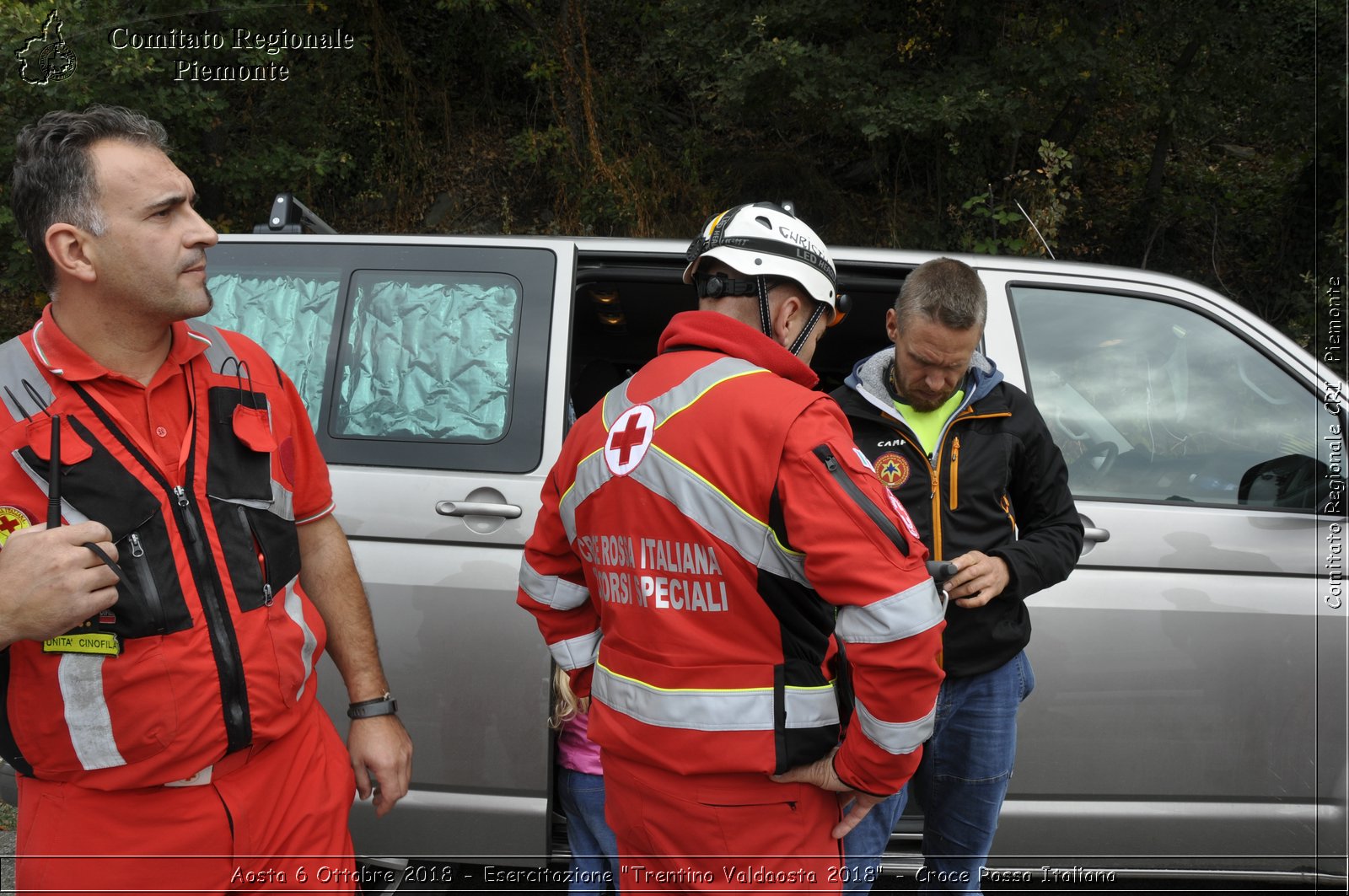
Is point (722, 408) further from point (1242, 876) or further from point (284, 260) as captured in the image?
point (1242, 876)

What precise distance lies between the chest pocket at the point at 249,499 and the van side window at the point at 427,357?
1119 millimetres

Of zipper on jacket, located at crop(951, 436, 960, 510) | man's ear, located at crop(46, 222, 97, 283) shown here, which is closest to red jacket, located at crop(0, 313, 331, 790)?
man's ear, located at crop(46, 222, 97, 283)

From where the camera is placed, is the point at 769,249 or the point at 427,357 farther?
the point at 427,357

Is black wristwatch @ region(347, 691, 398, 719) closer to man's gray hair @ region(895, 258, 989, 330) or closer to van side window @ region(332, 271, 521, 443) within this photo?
van side window @ region(332, 271, 521, 443)

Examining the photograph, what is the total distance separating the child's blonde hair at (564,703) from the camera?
105 inches

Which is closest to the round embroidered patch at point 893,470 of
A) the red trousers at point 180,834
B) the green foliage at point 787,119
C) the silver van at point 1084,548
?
the silver van at point 1084,548

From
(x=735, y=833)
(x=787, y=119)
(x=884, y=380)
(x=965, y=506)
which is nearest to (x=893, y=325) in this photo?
(x=884, y=380)

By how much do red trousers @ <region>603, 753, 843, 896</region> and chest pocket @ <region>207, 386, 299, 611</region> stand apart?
2.45ft

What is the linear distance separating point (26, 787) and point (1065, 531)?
227cm

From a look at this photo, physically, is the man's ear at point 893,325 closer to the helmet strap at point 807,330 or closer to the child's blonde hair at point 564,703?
the helmet strap at point 807,330

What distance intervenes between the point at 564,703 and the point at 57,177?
1.65 m

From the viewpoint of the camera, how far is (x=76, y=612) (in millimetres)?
1569

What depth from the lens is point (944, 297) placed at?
2.55 metres

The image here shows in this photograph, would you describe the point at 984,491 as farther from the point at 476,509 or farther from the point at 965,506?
the point at 476,509
